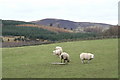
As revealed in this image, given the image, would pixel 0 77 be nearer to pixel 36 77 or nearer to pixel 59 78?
pixel 36 77

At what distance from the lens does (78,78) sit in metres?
17.0

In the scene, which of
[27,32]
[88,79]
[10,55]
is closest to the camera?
[88,79]

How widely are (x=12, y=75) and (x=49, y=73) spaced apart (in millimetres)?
2618

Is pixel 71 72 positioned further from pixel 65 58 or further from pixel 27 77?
pixel 65 58

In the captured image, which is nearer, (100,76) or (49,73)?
(100,76)

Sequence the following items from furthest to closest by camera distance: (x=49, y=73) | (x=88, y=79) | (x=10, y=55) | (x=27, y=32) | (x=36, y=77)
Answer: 1. (x=27, y=32)
2. (x=10, y=55)
3. (x=49, y=73)
4. (x=36, y=77)
5. (x=88, y=79)

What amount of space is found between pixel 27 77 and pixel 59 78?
231cm

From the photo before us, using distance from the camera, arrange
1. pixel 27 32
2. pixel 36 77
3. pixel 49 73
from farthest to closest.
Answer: pixel 27 32
pixel 49 73
pixel 36 77

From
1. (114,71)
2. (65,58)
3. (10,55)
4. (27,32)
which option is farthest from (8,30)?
(114,71)

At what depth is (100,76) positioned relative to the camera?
56.8 ft

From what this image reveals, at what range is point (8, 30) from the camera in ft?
356

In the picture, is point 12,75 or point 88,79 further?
point 12,75

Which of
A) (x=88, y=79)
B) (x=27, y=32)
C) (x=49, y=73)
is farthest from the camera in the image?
(x=27, y=32)

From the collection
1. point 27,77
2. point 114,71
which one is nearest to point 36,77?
point 27,77
